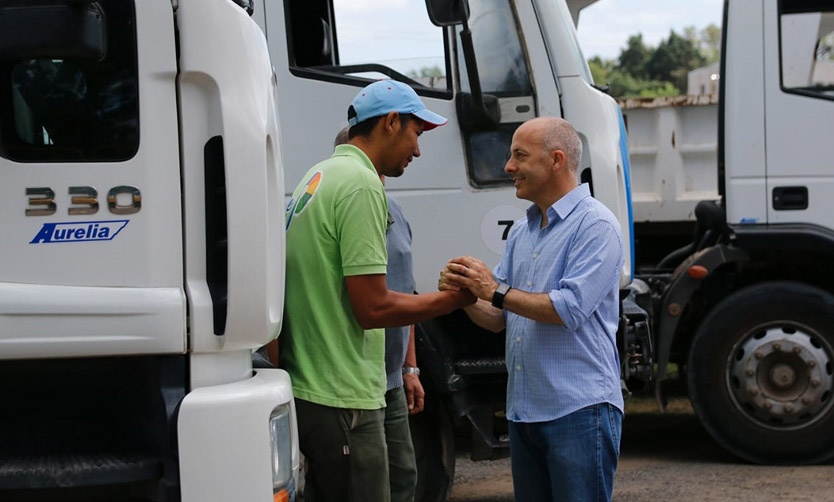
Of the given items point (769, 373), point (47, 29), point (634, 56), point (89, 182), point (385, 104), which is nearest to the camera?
point (47, 29)

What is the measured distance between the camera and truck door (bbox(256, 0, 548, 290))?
5551 millimetres

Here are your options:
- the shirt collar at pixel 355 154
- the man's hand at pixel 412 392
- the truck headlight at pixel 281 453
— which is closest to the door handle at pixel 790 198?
the man's hand at pixel 412 392

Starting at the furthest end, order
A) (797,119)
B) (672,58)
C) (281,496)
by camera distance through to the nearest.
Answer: (672,58), (797,119), (281,496)

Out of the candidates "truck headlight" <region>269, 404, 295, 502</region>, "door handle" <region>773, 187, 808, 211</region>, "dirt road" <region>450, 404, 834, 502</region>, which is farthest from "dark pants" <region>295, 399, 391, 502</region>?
"door handle" <region>773, 187, 808, 211</region>

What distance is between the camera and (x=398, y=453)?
4.09 m

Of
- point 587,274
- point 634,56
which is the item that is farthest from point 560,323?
point 634,56

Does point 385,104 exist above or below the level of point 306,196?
above

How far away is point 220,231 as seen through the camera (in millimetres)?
3123

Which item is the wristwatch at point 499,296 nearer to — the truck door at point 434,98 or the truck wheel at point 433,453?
the truck door at point 434,98

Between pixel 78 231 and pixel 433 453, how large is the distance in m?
2.98

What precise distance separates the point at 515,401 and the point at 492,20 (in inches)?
92.2

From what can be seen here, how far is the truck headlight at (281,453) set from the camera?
3.17m

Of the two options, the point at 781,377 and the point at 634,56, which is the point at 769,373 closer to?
the point at 781,377

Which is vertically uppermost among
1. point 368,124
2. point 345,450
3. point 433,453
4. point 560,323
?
point 368,124
